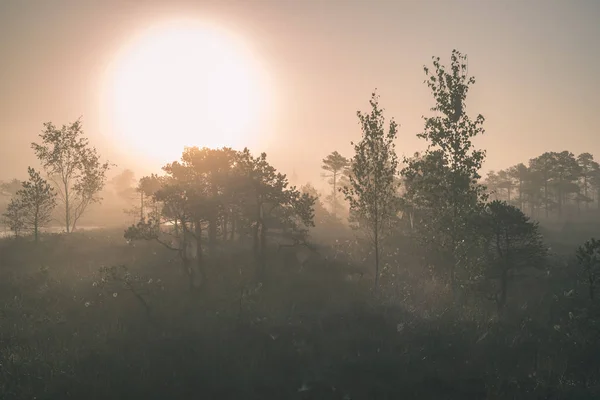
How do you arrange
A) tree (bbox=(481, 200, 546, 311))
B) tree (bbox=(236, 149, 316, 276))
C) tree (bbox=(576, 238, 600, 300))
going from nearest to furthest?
1. tree (bbox=(576, 238, 600, 300))
2. tree (bbox=(481, 200, 546, 311))
3. tree (bbox=(236, 149, 316, 276))

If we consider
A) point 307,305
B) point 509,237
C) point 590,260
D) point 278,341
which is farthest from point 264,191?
point 590,260

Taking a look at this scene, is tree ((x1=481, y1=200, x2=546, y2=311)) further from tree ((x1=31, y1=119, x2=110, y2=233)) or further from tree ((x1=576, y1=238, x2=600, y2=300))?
tree ((x1=31, y1=119, x2=110, y2=233))

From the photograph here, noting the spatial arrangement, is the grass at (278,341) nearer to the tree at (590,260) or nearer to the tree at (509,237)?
the tree at (590,260)

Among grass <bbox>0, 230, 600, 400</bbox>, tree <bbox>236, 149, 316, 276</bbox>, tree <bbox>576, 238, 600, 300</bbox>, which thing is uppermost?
tree <bbox>236, 149, 316, 276</bbox>

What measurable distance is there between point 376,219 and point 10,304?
23.5 meters

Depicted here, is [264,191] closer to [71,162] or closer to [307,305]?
[307,305]

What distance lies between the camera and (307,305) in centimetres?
Result: 2173

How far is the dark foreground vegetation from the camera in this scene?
1522cm

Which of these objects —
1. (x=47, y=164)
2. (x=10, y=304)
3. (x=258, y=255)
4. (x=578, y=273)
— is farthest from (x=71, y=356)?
(x=578, y=273)

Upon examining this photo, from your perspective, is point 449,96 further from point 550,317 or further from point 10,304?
point 10,304

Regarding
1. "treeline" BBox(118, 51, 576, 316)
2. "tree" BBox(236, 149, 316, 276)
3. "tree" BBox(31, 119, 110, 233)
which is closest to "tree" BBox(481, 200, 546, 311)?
"treeline" BBox(118, 51, 576, 316)

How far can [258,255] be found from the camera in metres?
26.9

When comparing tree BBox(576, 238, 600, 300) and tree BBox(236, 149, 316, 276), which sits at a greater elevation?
tree BBox(236, 149, 316, 276)

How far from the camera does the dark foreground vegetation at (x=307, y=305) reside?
15219mm
